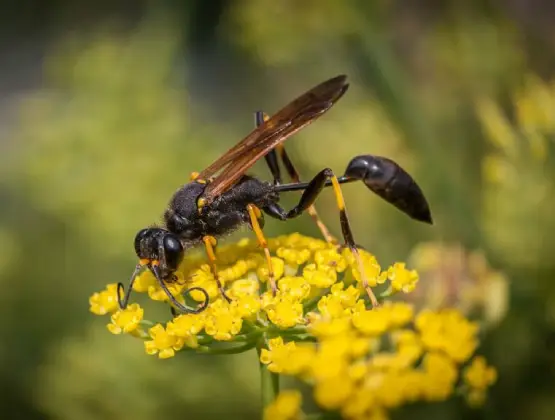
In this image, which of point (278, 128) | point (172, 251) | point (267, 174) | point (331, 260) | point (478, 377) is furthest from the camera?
point (267, 174)

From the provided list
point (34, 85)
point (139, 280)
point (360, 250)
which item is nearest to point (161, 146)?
point (139, 280)

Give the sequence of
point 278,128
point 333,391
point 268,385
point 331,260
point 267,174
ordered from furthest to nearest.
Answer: point 267,174, point 278,128, point 331,260, point 268,385, point 333,391

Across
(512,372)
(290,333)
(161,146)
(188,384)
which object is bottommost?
(512,372)

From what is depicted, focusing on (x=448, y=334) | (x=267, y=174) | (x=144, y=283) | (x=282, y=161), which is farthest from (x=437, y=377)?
(x=267, y=174)

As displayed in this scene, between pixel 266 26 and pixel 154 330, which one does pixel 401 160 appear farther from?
pixel 154 330

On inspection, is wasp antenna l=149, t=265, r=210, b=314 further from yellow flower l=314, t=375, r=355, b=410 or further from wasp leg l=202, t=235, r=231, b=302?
yellow flower l=314, t=375, r=355, b=410

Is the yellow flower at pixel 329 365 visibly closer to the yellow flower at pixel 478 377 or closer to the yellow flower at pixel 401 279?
the yellow flower at pixel 478 377

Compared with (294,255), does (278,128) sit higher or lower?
higher

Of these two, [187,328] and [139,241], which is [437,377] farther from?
[139,241]
